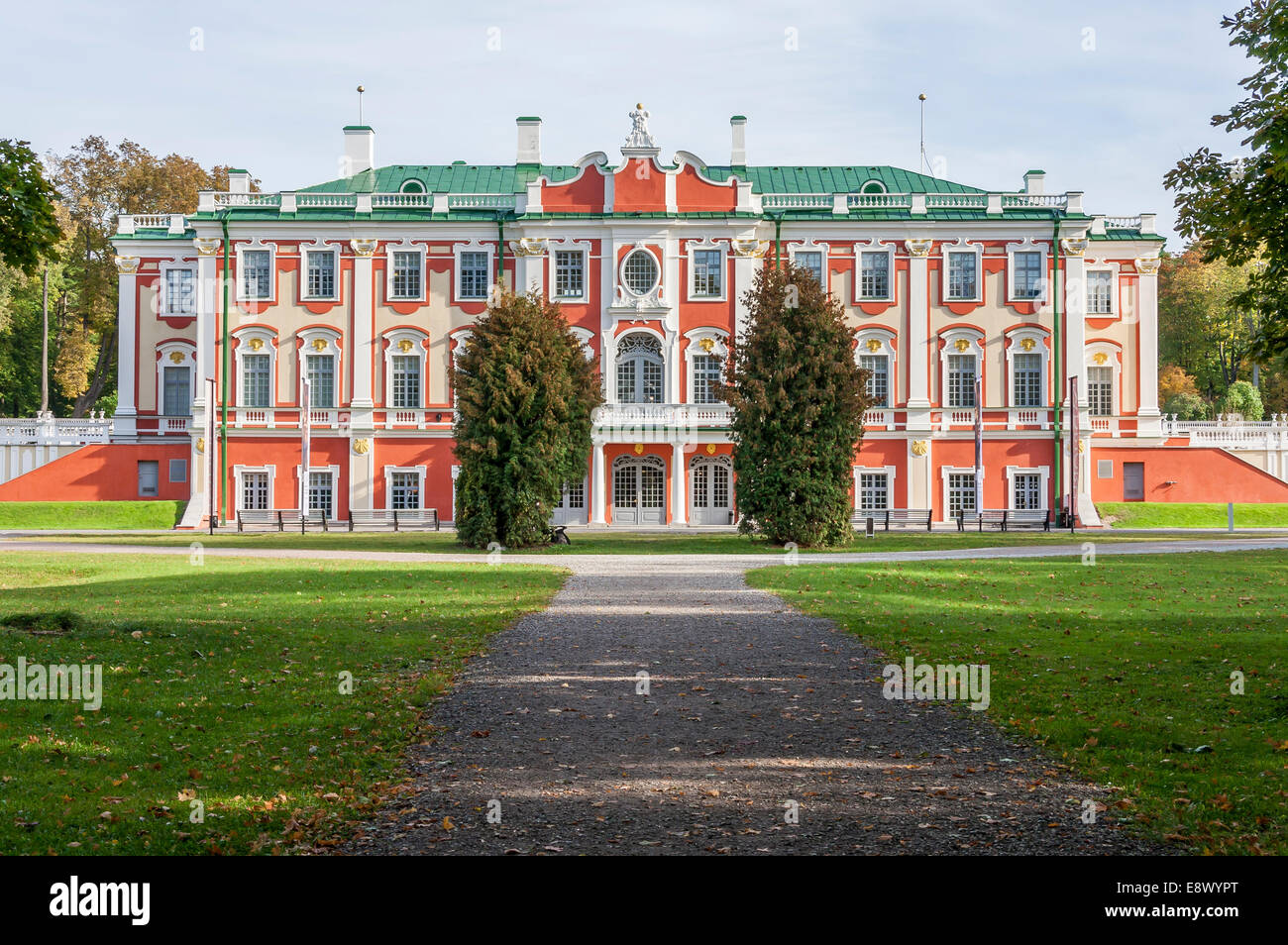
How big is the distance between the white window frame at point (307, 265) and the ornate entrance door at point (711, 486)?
16.7 meters

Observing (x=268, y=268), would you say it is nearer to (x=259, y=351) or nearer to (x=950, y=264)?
(x=259, y=351)

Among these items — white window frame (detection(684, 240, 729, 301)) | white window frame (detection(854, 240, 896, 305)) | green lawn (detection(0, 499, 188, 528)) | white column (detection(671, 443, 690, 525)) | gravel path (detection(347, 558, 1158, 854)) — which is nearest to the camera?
gravel path (detection(347, 558, 1158, 854))

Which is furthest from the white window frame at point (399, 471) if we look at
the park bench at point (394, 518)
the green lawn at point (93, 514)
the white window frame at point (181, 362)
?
the white window frame at point (181, 362)

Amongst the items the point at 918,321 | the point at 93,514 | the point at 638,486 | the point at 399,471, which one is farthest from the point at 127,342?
the point at 918,321

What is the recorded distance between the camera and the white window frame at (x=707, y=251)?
48031 millimetres

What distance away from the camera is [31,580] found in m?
20.5

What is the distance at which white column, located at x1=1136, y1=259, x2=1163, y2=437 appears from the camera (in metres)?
49.7

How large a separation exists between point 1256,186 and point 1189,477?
41.7 m

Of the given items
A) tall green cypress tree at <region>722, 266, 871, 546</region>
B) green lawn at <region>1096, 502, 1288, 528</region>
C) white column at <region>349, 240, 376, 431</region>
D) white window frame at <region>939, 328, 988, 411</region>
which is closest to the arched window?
Result: white column at <region>349, 240, 376, 431</region>

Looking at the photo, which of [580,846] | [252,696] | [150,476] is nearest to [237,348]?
[150,476]

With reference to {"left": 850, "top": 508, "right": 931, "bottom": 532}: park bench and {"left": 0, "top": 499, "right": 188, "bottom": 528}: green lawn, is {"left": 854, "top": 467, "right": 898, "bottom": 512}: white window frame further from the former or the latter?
{"left": 0, "top": 499, "right": 188, "bottom": 528}: green lawn

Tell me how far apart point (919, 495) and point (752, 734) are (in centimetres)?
4003

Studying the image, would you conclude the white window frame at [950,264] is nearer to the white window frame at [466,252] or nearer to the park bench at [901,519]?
the park bench at [901,519]

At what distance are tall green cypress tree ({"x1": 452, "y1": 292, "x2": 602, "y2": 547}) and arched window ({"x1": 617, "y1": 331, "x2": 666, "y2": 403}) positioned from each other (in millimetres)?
12422
